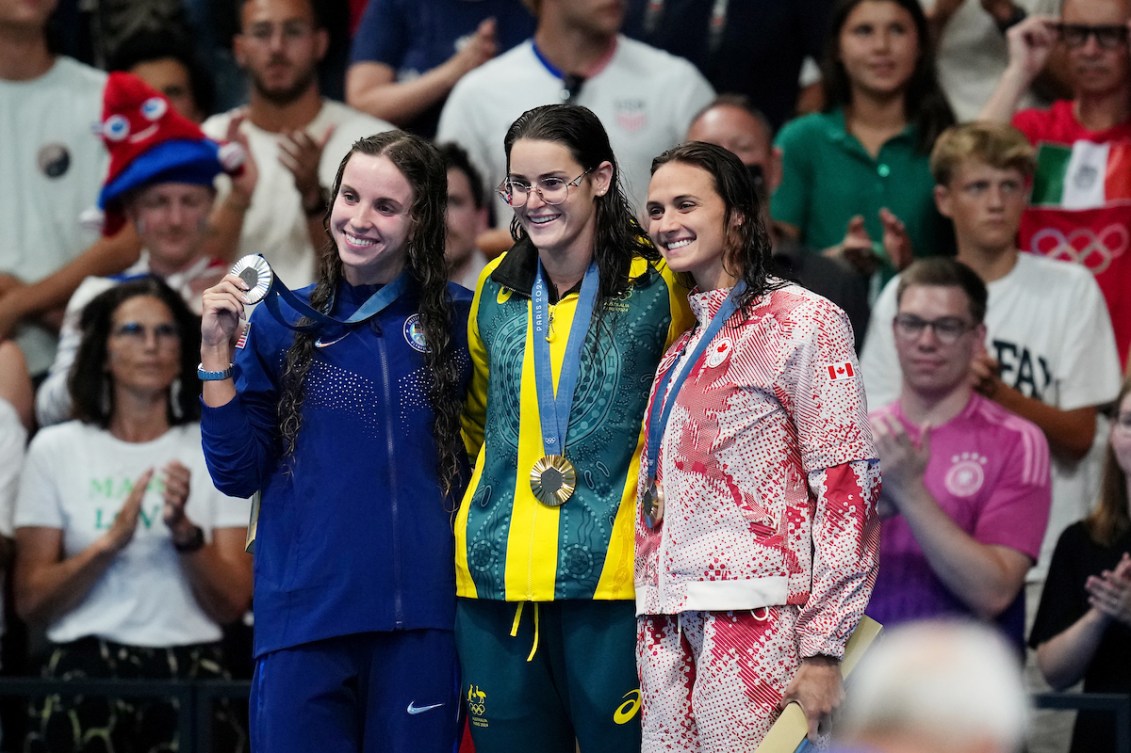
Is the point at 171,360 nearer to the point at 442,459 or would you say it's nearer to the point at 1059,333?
the point at 442,459

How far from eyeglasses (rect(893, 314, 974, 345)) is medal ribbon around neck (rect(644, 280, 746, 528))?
1.85m

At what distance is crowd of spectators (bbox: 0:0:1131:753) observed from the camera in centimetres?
538

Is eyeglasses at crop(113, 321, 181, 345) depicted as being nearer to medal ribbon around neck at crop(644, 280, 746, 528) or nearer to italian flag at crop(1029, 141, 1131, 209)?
medal ribbon around neck at crop(644, 280, 746, 528)

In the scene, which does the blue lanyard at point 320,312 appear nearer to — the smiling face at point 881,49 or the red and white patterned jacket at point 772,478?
the red and white patterned jacket at point 772,478

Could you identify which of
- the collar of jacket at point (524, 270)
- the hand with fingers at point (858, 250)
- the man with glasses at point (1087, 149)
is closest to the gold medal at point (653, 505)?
the collar of jacket at point (524, 270)

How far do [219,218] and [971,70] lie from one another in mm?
3035

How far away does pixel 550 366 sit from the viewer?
12.8 ft

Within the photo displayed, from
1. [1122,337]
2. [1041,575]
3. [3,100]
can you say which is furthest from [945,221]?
[3,100]

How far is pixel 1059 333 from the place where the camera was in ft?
19.5

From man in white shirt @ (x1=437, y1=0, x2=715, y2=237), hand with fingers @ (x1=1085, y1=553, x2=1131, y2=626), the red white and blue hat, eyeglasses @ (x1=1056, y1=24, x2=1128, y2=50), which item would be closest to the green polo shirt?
man in white shirt @ (x1=437, y1=0, x2=715, y2=237)

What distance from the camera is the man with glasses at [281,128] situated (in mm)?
6699

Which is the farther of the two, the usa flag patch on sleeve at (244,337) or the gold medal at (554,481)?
the usa flag patch on sleeve at (244,337)

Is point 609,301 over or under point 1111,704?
over

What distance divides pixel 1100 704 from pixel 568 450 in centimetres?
196
